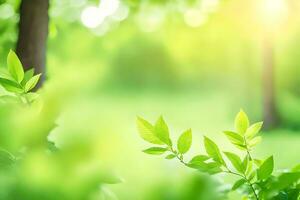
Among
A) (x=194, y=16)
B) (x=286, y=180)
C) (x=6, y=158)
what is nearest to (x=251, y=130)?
(x=286, y=180)

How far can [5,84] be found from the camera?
130 cm

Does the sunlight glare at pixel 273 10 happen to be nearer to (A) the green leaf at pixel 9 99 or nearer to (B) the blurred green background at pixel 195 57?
(B) the blurred green background at pixel 195 57

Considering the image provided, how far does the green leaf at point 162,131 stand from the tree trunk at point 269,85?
58.1ft

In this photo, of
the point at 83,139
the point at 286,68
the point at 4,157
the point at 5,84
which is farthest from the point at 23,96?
the point at 286,68

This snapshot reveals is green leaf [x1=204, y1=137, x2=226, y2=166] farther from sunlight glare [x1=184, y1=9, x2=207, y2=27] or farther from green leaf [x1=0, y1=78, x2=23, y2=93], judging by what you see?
sunlight glare [x1=184, y1=9, x2=207, y2=27]

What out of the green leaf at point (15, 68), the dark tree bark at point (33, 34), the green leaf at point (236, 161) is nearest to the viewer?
the green leaf at point (15, 68)

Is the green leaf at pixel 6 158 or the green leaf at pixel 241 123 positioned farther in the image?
the green leaf at pixel 241 123

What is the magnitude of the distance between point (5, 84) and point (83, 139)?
751 millimetres

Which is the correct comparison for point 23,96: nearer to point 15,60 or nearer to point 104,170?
point 15,60

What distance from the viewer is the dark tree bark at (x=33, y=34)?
3680 mm

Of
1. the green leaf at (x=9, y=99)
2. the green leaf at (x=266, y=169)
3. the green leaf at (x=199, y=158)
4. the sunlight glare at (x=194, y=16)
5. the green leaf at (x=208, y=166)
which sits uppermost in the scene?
the sunlight glare at (x=194, y=16)

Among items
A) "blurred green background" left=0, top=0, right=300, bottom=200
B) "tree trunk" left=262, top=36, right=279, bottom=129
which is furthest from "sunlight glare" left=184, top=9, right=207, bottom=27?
"tree trunk" left=262, top=36, right=279, bottom=129

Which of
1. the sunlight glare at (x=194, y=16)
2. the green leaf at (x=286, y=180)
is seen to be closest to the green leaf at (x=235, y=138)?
the green leaf at (x=286, y=180)

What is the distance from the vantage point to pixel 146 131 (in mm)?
Result: 1298
